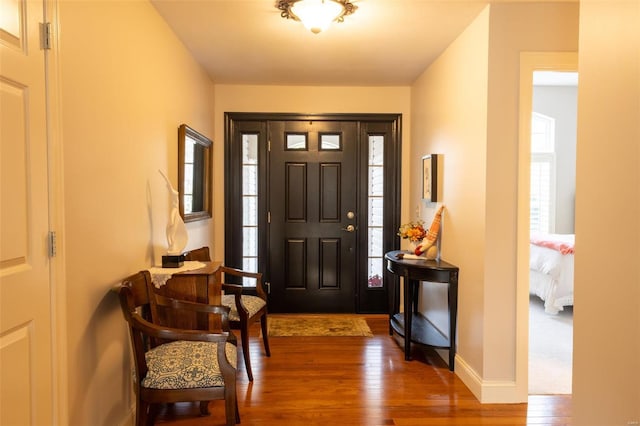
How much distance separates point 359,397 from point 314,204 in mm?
2377

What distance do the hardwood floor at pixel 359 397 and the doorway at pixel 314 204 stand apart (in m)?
1.21

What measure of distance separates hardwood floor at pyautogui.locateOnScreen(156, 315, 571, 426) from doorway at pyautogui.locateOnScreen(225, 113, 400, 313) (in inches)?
47.6

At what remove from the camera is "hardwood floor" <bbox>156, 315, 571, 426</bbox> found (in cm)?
246

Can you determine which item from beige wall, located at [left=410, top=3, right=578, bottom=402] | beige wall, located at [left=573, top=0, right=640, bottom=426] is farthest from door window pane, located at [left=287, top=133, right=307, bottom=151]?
beige wall, located at [left=573, top=0, right=640, bottom=426]

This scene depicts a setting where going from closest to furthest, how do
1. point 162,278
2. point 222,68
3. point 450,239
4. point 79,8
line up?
point 79,8
point 162,278
point 450,239
point 222,68

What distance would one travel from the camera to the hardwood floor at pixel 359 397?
8.05 ft

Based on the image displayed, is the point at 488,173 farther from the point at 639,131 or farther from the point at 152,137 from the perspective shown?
the point at 152,137

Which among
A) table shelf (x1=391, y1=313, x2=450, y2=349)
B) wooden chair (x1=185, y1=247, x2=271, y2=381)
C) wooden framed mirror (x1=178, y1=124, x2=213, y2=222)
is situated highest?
wooden framed mirror (x1=178, y1=124, x2=213, y2=222)

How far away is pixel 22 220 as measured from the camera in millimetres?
1441

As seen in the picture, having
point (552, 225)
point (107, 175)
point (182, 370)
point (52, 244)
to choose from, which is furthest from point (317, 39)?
point (552, 225)

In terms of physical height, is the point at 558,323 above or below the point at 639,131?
below

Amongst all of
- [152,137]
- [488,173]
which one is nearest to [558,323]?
[488,173]

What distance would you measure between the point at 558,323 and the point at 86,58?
15.2 feet

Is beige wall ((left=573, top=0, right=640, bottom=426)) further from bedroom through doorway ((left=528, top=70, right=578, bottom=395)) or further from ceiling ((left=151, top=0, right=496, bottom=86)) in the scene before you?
bedroom through doorway ((left=528, top=70, right=578, bottom=395))
